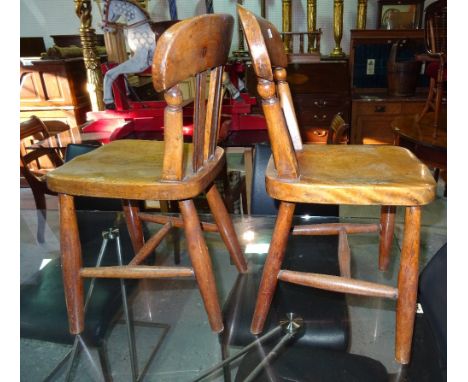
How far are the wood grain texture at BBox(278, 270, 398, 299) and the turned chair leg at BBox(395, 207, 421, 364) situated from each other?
30 mm

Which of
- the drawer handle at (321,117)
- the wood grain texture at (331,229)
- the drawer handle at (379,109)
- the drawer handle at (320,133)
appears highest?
the drawer handle at (379,109)

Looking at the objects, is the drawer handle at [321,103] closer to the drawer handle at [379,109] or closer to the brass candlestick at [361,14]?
the drawer handle at [379,109]

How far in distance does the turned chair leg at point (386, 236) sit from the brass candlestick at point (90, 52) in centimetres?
165

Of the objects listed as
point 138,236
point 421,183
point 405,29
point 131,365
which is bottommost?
point 131,365

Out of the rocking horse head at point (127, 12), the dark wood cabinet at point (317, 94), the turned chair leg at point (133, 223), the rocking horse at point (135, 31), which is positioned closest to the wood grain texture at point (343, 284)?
the turned chair leg at point (133, 223)

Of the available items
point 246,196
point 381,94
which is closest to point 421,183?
point 246,196

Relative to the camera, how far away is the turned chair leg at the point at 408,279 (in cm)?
68

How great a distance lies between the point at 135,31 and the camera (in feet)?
6.01

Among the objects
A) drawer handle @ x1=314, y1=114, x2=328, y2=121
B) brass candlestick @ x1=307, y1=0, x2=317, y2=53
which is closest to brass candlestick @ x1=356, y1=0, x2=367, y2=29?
brass candlestick @ x1=307, y1=0, x2=317, y2=53

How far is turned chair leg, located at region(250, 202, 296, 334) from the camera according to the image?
751 mm

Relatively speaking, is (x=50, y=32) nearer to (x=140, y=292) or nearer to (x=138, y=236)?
(x=138, y=236)

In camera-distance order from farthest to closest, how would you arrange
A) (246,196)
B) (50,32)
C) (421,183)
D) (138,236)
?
1. (50,32)
2. (246,196)
3. (138,236)
4. (421,183)

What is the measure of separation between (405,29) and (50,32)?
319cm

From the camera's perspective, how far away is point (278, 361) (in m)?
0.75
